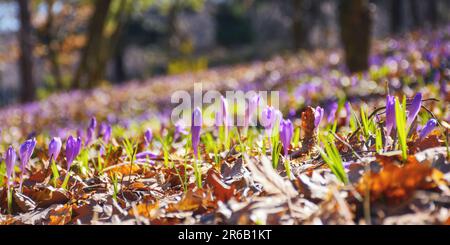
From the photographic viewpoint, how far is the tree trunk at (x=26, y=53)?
18656 millimetres

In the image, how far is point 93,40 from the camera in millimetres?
16266

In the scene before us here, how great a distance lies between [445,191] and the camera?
155 cm

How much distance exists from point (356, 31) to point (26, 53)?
1391 centimetres

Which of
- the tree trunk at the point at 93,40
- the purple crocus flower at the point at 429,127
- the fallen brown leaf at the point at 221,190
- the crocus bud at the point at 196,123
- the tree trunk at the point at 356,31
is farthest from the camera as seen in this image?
the tree trunk at the point at 93,40

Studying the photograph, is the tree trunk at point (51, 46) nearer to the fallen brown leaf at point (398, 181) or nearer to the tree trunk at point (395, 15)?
the tree trunk at point (395, 15)

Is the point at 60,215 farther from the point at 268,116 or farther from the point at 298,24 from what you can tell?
the point at 298,24

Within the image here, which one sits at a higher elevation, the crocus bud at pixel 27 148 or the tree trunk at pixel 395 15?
the tree trunk at pixel 395 15

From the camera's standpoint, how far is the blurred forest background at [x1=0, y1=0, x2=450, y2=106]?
15.4m

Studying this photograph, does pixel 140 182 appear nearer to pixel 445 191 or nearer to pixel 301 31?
pixel 445 191

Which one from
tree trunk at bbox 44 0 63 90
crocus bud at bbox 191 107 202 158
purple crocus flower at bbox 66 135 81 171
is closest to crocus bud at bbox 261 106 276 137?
crocus bud at bbox 191 107 202 158

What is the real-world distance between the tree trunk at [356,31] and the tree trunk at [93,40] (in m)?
8.25

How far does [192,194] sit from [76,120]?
8616 mm

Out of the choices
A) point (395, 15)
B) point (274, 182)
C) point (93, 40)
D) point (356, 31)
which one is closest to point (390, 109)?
point (274, 182)

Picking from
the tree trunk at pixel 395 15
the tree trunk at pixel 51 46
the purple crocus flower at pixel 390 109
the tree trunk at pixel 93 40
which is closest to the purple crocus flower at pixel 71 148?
the purple crocus flower at pixel 390 109
